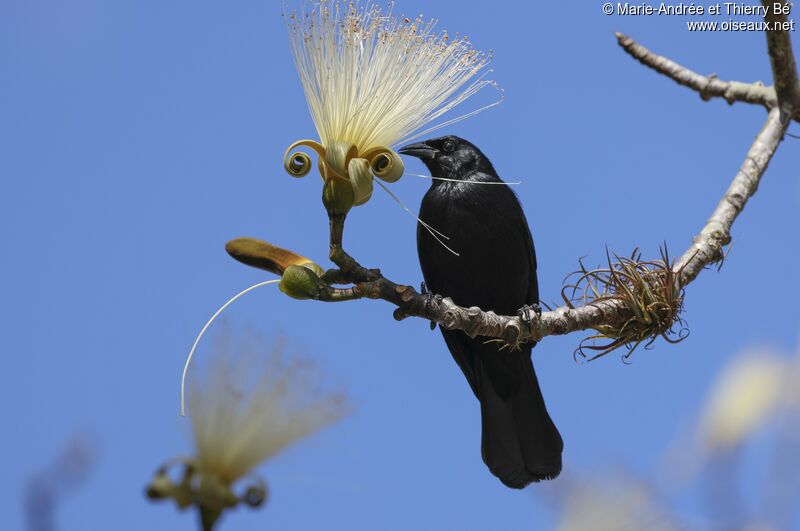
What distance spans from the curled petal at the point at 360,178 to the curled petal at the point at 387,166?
0.03 metres

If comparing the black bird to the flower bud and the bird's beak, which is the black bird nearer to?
the bird's beak

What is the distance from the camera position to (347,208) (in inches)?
131

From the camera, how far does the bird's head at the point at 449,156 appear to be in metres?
5.89

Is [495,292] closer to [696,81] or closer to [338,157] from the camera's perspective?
[696,81]

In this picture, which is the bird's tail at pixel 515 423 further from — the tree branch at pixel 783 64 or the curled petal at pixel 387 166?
A: the curled petal at pixel 387 166

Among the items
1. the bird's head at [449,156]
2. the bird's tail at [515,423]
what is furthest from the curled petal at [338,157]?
the bird's head at [449,156]

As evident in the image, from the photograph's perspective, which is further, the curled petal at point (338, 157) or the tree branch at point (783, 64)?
the tree branch at point (783, 64)

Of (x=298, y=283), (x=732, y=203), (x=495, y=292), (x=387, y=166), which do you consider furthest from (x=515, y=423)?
(x=298, y=283)

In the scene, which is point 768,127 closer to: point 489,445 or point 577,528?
point 489,445

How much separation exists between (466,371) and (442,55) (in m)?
2.53

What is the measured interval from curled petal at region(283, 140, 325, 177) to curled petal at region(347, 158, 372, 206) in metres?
0.14

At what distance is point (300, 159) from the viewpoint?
3.32 m

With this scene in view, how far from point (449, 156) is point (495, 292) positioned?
1.00 meters

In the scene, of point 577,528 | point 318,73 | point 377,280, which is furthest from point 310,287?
point 577,528
